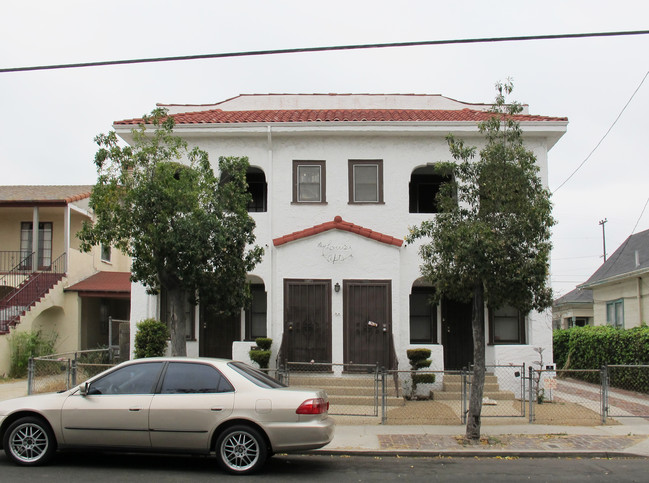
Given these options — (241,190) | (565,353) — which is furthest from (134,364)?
(565,353)

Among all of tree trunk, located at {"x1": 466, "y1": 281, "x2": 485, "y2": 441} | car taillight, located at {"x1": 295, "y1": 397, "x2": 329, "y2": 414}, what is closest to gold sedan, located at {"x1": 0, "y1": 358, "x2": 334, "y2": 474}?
car taillight, located at {"x1": 295, "y1": 397, "x2": 329, "y2": 414}

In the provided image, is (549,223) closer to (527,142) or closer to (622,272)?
(527,142)

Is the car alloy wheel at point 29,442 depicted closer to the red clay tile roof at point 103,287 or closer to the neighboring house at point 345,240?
the neighboring house at point 345,240

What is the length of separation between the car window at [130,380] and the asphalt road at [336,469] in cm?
99

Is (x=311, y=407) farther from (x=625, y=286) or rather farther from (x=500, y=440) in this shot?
(x=625, y=286)

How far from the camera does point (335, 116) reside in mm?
16953

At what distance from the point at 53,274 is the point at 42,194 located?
367 centimetres

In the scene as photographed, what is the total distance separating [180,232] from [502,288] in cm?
539

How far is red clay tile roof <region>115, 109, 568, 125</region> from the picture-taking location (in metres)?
16.5

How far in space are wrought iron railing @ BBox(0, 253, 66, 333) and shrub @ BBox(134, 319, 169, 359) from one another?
6418 mm

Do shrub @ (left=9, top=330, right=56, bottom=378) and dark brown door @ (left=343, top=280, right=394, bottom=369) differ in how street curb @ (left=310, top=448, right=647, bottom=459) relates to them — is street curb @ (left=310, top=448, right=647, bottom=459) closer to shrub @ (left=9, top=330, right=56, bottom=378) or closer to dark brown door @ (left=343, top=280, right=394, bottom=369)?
dark brown door @ (left=343, top=280, right=394, bottom=369)

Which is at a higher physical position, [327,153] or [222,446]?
[327,153]

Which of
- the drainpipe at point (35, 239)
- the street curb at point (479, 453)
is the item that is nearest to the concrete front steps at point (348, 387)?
the street curb at point (479, 453)

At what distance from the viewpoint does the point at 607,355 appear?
62.4ft
